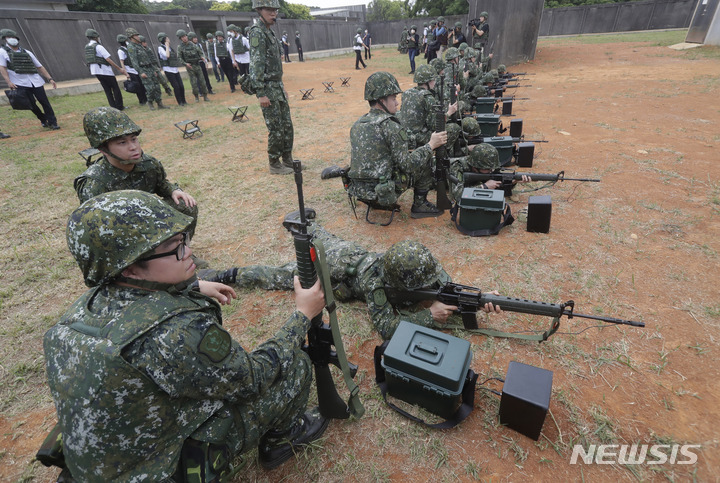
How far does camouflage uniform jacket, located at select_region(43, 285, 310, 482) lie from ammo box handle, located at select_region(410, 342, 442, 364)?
1.24 meters

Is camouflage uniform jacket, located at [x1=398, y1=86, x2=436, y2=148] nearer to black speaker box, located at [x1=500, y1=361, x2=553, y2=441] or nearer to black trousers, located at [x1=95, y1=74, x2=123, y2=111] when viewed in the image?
black speaker box, located at [x1=500, y1=361, x2=553, y2=441]

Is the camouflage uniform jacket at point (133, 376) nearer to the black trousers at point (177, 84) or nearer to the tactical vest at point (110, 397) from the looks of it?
the tactical vest at point (110, 397)

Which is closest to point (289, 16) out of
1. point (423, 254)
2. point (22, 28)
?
point (22, 28)

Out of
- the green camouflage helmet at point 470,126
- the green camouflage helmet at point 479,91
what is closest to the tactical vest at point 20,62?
the green camouflage helmet at point 470,126

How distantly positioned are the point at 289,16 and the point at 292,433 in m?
45.6

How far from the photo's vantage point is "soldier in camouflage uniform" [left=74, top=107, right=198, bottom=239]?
3.35 m

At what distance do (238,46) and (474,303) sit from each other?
51.3ft

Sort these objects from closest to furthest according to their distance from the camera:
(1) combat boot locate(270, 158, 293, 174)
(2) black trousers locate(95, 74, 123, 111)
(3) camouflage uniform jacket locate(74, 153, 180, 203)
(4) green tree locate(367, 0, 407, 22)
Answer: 1. (3) camouflage uniform jacket locate(74, 153, 180, 203)
2. (1) combat boot locate(270, 158, 293, 174)
3. (2) black trousers locate(95, 74, 123, 111)
4. (4) green tree locate(367, 0, 407, 22)

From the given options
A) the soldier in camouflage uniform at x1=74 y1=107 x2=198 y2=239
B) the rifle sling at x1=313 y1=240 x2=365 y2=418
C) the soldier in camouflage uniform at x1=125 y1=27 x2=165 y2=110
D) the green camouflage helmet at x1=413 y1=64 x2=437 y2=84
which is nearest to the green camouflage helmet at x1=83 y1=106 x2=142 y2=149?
the soldier in camouflage uniform at x1=74 y1=107 x2=198 y2=239

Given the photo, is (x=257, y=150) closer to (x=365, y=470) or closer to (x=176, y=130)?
(x=176, y=130)

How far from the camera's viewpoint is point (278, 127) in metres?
6.91

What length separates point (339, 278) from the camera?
147 inches

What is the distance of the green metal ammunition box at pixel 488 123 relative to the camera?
7.92m

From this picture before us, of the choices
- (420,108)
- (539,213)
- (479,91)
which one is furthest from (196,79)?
(539,213)
